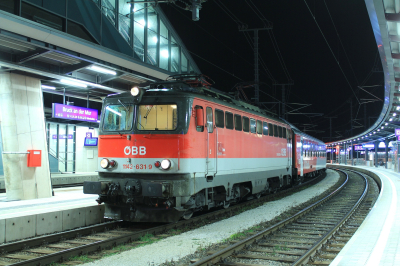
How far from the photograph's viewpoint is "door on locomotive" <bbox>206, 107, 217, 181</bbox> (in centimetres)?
1032

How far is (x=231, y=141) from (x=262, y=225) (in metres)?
2.88

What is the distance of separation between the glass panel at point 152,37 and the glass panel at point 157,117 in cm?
1390

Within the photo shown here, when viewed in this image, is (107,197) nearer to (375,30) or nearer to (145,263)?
(145,263)

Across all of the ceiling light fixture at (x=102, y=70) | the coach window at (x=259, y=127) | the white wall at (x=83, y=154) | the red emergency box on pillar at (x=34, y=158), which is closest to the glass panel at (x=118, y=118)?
the ceiling light fixture at (x=102, y=70)

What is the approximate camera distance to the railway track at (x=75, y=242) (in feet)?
22.3

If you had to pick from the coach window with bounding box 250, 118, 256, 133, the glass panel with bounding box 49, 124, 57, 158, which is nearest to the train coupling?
the coach window with bounding box 250, 118, 256, 133

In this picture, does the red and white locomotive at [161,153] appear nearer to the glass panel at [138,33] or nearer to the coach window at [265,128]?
the coach window at [265,128]

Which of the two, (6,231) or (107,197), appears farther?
(107,197)

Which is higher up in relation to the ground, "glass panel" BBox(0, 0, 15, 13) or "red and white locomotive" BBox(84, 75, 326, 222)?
"glass panel" BBox(0, 0, 15, 13)

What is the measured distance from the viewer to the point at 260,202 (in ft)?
48.5

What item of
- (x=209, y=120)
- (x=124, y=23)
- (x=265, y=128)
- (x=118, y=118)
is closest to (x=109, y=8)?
(x=124, y=23)

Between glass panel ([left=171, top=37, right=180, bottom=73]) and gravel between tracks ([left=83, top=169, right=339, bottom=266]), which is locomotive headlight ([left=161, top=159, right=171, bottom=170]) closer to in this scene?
gravel between tracks ([left=83, top=169, right=339, bottom=266])

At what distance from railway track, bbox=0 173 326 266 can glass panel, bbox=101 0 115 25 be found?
513 inches

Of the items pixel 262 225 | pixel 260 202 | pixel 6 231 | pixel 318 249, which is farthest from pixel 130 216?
pixel 260 202
